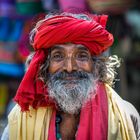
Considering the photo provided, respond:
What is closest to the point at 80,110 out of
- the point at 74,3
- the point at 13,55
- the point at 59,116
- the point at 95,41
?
the point at 59,116

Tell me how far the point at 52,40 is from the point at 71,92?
1.36 feet

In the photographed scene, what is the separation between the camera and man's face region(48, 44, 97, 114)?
5695 mm

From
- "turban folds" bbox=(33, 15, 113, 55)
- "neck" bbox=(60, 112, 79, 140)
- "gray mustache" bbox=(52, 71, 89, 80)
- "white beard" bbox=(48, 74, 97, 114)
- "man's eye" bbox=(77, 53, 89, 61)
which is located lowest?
"neck" bbox=(60, 112, 79, 140)

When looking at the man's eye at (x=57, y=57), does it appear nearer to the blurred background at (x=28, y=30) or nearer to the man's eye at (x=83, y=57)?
the man's eye at (x=83, y=57)

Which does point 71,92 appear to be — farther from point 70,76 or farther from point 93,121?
point 93,121

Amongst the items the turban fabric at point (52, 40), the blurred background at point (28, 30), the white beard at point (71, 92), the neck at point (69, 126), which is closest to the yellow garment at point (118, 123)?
the white beard at point (71, 92)

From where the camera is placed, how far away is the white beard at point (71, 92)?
5758mm

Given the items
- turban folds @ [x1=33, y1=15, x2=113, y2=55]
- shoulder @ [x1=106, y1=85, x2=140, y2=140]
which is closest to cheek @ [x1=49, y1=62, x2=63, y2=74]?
turban folds @ [x1=33, y1=15, x2=113, y2=55]

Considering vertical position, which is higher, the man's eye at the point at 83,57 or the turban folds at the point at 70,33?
the turban folds at the point at 70,33

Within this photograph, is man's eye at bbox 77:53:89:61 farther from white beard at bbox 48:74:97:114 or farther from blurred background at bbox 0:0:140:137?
blurred background at bbox 0:0:140:137

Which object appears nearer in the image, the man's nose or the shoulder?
the man's nose

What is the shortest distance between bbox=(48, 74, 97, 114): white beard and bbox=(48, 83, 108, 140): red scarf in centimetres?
6

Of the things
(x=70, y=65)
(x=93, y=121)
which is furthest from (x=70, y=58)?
(x=93, y=121)

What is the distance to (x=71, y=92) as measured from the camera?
5770 mm
